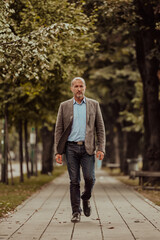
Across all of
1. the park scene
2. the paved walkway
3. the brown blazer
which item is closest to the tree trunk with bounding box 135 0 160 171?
the park scene

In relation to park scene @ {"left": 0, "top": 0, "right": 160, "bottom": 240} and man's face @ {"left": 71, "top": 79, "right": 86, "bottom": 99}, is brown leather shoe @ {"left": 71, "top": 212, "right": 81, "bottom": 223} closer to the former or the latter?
park scene @ {"left": 0, "top": 0, "right": 160, "bottom": 240}

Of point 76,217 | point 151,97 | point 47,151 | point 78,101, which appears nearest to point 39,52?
point 78,101

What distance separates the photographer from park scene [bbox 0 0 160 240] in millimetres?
8562

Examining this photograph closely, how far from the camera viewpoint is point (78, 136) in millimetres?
8547

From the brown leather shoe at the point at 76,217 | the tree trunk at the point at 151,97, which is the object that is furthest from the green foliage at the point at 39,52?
the brown leather shoe at the point at 76,217

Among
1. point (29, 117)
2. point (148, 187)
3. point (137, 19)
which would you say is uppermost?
point (137, 19)

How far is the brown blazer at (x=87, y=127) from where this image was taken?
8516 millimetres

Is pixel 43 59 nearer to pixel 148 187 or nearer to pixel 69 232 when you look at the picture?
pixel 69 232

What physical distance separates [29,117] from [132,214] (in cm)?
1237

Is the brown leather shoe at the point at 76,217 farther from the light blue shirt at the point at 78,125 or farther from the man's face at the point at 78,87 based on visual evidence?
the man's face at the point at 78,87

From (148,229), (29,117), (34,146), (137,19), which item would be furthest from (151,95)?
(34,146)

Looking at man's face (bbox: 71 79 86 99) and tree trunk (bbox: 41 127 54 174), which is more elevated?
man's face (bbox: 71 79 86 99)

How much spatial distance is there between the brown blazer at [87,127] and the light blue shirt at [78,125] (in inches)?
2.6

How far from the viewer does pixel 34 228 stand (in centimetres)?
825
